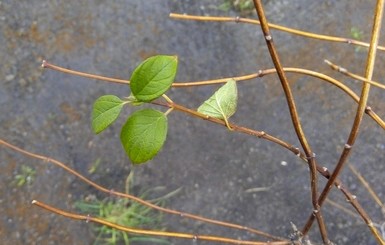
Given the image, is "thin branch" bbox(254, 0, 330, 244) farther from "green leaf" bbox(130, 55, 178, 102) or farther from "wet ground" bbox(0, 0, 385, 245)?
"wet ground" bbox(0, 0, 385, 245)

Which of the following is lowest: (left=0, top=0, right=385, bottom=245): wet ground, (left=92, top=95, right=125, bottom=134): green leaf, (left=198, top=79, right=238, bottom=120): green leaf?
(left=0, top=0, right=385, bottom=245): wet ground

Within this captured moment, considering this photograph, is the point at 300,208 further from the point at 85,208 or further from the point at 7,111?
the point at 7,111

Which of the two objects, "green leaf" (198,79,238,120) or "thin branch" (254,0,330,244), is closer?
"thin branch" (254,0,330,244)

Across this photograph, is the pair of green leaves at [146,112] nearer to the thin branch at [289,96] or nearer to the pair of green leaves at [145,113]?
the pair of green leaves at [145,113]

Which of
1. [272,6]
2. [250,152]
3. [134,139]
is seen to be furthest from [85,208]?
[134,139]

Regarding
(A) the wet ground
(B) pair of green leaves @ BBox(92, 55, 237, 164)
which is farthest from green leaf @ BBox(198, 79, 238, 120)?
(A) the wet ground

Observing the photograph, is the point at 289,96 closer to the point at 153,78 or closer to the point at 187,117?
the point at 153,78
